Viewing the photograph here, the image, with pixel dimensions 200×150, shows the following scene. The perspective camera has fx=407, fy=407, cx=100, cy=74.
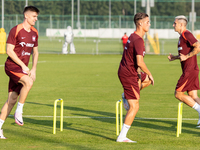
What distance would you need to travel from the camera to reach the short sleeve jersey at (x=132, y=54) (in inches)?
266

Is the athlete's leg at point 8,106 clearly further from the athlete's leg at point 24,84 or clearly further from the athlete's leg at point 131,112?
the athlete's leg at point 131,112

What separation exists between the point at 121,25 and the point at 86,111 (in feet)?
190

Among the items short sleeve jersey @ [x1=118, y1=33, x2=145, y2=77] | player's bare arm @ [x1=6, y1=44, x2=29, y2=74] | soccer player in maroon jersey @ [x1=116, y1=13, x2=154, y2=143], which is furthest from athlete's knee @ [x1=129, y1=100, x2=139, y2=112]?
player's bare arm @ [x1=6, y1=44, x2=29, y2=74]

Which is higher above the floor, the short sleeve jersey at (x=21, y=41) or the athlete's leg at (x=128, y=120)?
the short sleeve jersey at (x=21, y=41)

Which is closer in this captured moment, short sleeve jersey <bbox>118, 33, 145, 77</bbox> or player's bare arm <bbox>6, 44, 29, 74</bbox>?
short sleeve jersey <bbox>118, 33, 145, 77</bbox>

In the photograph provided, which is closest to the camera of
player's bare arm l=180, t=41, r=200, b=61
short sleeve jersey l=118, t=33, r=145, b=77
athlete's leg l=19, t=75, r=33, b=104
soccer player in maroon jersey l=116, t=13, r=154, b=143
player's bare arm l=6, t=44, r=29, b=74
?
short sleeve jersey l=118, t=33, r=145, b=77

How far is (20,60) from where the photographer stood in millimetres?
7035

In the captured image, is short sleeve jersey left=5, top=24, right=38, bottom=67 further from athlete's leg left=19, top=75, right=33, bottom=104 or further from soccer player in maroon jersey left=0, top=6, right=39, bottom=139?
athlete's leg left=19, top=75, right=33, bottom=104

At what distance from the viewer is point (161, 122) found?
884cm

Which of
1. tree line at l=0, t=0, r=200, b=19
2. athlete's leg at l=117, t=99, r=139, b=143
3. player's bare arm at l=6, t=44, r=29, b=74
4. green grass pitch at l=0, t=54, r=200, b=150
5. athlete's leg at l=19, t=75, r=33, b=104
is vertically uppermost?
tree line at l=0, t=0, r=200, b=19

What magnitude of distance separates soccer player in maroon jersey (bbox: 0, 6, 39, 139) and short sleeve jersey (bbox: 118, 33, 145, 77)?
65.0 inches

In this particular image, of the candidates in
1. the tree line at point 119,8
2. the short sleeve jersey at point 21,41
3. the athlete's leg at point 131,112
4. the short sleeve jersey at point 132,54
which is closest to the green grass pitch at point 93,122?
the athlete's leg at point 131,112

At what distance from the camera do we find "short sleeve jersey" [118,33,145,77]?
6746 millimetres

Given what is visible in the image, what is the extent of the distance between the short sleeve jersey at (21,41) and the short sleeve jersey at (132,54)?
1715mm
